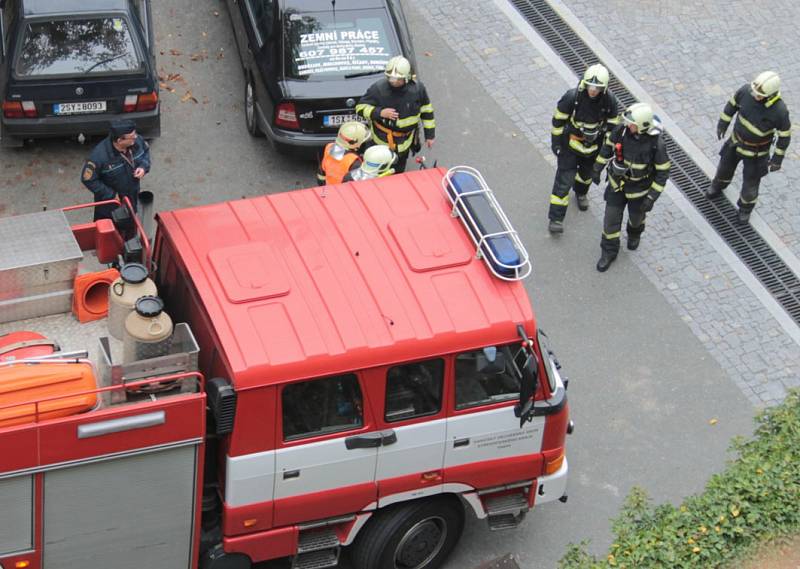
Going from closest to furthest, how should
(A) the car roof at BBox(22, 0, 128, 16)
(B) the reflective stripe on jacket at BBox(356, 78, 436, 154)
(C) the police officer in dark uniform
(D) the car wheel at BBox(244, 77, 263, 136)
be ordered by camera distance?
(C) the police officer in dark uniform < (B) the reflective stripe on jacket at BBox(356, 78, 436, 154) < (A) the car roof at BBox(22, 0, 128, 16) < (D) the car wheel at BBox(244, 77, 263, 136)

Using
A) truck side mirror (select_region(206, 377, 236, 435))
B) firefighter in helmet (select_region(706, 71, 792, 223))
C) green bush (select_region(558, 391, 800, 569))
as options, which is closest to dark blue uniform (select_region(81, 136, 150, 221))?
truck side mirror (select_region(206, 377, 236, 435))

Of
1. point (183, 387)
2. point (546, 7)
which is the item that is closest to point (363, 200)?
point (183, 387)

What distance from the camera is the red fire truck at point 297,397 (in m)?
6.93

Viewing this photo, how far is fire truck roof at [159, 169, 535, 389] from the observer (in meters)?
7.25

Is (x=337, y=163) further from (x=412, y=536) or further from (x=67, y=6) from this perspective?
(x=67, y=6)

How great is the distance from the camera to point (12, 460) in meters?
6.62

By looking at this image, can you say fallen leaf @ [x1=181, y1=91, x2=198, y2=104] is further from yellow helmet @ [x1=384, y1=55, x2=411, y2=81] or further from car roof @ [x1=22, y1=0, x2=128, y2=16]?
yellow helmet @ [x1=384, y1=55, x2=411, y2=81]

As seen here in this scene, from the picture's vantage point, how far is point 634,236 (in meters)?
11.5

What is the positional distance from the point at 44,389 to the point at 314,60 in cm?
571

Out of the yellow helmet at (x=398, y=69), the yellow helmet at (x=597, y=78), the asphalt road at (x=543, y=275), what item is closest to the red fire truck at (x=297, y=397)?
the asphalt road at (x=543, y=275)

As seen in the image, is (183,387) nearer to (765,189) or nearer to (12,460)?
(12,460)

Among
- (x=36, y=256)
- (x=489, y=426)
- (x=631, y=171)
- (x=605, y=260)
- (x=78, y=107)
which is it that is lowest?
(x=605, y=260)

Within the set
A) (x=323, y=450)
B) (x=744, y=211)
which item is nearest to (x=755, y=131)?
(x=744, y=211)

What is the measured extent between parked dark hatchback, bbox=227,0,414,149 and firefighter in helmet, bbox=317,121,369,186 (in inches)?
58.2
